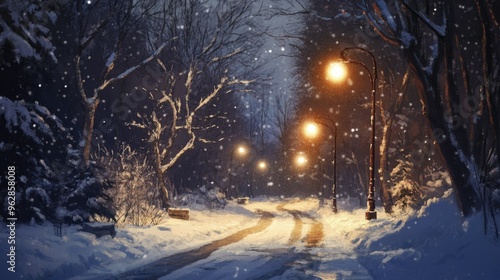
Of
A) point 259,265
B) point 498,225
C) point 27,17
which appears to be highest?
point 27,17

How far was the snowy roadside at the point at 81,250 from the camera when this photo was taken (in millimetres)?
9352

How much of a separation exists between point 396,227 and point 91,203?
9.77 metres

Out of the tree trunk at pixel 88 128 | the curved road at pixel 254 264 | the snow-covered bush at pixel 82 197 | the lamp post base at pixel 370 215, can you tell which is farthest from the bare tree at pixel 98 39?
the lamp post base at pixel 370 215

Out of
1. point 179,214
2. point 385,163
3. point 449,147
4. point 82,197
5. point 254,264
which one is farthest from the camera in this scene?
point 385,163

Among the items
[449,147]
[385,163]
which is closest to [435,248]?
[449,147]

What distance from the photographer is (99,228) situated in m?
13.5

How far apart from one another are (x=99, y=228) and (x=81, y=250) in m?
2.25

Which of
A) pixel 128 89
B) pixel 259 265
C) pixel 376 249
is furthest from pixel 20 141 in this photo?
pixel 128 89

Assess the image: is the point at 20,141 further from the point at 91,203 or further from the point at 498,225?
the point at 498,225

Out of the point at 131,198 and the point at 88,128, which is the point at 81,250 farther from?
the point at 88,128

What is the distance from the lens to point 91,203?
14.6 metres

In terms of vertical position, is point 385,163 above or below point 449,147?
above

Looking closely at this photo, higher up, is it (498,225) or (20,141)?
(20,141)

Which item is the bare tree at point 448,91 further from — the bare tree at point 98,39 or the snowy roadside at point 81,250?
the bare tree at point 98,39
